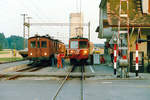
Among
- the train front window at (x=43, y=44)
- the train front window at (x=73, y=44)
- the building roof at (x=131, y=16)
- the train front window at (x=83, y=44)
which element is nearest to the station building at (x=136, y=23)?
the building roof at (x=131, y=16)

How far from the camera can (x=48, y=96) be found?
23.2ft

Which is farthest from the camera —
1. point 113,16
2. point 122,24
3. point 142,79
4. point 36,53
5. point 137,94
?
point 36,53

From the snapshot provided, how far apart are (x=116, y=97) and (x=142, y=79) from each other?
194 inches

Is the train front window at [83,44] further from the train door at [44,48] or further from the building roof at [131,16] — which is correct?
the building roof at [131,16]

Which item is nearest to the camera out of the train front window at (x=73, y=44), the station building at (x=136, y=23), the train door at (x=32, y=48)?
the station building at (x=136, y=23)

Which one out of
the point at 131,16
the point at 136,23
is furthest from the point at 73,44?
the point at 136,23

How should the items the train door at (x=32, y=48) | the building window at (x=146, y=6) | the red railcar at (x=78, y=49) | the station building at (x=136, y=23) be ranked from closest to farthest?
the station building at (x=136, y=23) → the building window at (x=146, y=6) → the train door at (x=32, y=48) → the red railcar at (x=78, y=49)

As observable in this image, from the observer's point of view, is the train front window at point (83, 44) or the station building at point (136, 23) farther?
the train front window at point (83, 44)

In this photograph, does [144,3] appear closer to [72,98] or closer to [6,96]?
[72,98]

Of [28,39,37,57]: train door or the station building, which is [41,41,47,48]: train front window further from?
the station building

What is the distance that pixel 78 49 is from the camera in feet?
→ 79.0

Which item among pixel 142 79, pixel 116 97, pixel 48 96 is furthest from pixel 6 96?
pixel 142 79

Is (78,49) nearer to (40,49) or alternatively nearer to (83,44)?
(83,44)

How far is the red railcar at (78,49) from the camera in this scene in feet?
77.6
